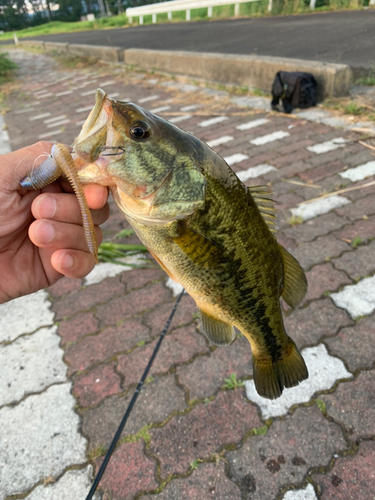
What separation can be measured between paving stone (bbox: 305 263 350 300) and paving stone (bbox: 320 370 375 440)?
0.81 meters

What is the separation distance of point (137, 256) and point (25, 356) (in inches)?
57.9

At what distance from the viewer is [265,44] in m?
10.9

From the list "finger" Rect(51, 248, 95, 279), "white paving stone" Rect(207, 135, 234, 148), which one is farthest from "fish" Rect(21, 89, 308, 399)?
"white paving stone" Rect(207, 135, 234, 148)

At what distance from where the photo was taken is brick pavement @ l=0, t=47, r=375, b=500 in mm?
2012

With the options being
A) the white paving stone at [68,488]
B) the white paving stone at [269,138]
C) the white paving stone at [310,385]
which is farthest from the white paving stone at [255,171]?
the white paving stone at [68,488]

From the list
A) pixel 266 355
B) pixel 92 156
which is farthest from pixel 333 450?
pixel 92 156

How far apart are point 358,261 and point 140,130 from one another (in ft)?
8.69

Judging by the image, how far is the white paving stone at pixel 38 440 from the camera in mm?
2104

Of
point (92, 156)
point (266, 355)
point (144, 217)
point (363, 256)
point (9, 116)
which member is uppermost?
point (92, 156)

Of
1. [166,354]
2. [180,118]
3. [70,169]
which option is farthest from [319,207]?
[180,118]

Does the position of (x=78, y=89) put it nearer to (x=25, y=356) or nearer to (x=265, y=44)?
(x=265, y=44)

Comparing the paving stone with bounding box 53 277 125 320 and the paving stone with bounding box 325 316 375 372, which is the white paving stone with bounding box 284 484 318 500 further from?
the paving stone with bounding box 53 277 125 320

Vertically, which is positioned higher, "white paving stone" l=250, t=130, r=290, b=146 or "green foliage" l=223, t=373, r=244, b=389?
"green foliage" l=223, t=373, r=244, b=389

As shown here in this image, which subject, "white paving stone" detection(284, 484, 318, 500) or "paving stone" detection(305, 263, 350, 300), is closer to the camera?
"white paving stone" detection(284, 484, 318, 500)
